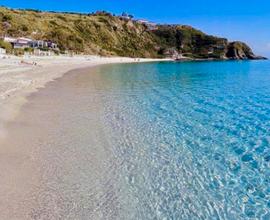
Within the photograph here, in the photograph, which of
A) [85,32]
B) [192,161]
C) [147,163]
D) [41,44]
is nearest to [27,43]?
[41,44]

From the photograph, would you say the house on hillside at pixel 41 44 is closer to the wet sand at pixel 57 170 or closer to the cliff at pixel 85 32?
the cliff at pixel 85 32

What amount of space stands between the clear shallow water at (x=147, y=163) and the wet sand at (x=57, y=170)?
2 cm

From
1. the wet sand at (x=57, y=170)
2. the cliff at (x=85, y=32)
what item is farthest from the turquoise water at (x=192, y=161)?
the cliff at (x=85, y=32)

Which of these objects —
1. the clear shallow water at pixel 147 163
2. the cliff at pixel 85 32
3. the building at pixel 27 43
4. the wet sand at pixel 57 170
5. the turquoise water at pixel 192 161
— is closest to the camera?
the wet sand at pixel 57 170

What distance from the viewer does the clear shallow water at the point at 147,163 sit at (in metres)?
8.05

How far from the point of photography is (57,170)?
1010cm

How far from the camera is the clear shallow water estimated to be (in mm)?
8055

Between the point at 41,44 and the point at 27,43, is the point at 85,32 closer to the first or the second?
the point at 41,44

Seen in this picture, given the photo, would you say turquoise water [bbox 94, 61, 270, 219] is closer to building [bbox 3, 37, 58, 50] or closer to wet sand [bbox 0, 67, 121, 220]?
wet sand [bbox 0, 67, 121, 220]

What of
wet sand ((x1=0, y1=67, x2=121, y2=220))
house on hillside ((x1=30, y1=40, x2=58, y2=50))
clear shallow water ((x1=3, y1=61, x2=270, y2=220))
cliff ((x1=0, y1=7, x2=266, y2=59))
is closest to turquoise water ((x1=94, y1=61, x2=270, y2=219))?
clear shallow water ((x1=3, y1=61, x2=270, y2=220))

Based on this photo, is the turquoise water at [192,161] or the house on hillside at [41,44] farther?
the house on hillside at [41,44]

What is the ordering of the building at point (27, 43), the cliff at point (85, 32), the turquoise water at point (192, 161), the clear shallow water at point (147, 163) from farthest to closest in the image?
the cliff at point (85, 32), the building at point (27, 43), the turquoise water at point (192, 161), the clear shallow water at point (147, 163)

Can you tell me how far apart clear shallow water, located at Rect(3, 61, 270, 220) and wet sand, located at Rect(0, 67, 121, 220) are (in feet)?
0.08

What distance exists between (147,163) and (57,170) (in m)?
2.64
